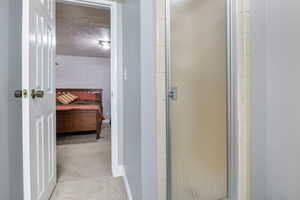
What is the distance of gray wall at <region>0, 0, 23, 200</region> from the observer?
1146 mm

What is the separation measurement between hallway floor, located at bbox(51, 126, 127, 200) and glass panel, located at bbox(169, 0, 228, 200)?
77 cm

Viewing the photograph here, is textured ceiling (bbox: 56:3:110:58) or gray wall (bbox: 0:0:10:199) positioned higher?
textured ceiling (bbox: 56:3:110:58)

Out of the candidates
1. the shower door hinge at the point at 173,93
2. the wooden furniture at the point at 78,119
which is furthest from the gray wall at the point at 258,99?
the wooden furniture at the point at 78,119

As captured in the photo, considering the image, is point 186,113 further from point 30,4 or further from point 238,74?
point 30,4

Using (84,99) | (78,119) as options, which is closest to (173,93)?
(78,119)

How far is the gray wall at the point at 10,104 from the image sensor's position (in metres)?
1.15

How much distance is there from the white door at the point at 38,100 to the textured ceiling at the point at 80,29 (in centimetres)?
94

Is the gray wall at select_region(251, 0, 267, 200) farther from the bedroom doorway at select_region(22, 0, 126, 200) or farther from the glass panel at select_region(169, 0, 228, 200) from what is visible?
the bedroom doorway at select_region(22, 0, 126, 200)

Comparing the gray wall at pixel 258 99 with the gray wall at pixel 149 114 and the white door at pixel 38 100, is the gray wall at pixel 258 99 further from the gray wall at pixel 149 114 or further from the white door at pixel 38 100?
the white door at pixel 38 100

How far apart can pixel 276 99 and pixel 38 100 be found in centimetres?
184

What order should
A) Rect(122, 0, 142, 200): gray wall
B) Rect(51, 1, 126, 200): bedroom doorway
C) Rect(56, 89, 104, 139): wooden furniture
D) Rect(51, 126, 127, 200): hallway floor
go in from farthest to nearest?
Rect(56, 89, 104, 139): wooden furniture → Rect(51, 1, 126, 200): bedroom doorway → Rect(51, 126, 127, 200): hallway floor → Rect(122, 0, 142, 200): gray wall

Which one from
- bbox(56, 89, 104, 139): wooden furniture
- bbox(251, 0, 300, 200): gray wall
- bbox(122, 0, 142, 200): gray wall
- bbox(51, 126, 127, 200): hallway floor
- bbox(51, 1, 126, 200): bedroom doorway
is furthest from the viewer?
bbox(56, 89, 104, 139): wooden furniture

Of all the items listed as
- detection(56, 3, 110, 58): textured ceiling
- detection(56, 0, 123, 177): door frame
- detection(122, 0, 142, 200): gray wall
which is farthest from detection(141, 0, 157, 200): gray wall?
detection(56, 3, 110, 58): textured ceiling

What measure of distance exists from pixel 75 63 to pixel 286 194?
6.16 m
